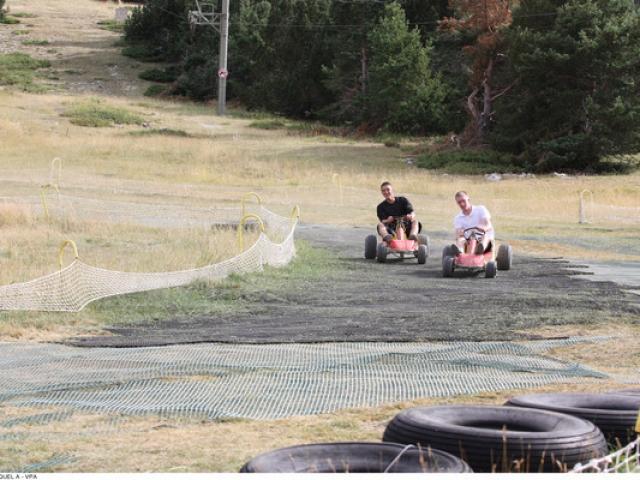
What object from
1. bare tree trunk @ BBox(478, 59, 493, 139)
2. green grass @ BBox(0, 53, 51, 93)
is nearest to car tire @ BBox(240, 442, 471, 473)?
bare tree trunk @ BBox(478, 59, 493, 139)

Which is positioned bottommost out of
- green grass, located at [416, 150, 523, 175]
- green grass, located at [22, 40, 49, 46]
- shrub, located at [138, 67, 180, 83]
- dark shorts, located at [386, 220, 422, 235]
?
green grass, located at [416, 150, 523, 175]

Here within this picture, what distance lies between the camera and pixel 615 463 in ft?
19.5

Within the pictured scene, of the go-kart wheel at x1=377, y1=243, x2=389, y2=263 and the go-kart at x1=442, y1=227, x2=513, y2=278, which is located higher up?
the go-kart at x1=442, y1=227, x2=513, y2=278

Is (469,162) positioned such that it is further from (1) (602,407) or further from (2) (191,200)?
(1) (602,407)

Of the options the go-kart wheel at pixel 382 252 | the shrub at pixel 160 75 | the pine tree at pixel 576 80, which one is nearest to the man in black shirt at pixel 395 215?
the go-kart wheel at pixel 382 252

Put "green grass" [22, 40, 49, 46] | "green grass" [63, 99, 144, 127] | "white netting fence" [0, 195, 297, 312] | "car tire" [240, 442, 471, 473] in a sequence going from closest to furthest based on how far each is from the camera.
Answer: "car tire" [240, 442, 471, 473]
"white netting fence" [0, 195, 297, 312]
"green grass" [63, 99, 144, 127]
"green grass" [22, 40, 49, 46]

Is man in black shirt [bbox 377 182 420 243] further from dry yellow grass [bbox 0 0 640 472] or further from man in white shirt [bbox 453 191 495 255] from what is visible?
dry yellow grass [bbox 0 0 640 472]

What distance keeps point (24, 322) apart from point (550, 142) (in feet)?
121

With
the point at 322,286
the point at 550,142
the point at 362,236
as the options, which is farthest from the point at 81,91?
the point at 322,286

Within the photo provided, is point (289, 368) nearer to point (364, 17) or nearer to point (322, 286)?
point (322, 286)

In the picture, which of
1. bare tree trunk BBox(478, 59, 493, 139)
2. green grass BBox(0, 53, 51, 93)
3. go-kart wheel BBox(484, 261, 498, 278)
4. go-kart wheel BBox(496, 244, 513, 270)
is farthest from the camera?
green grass BBox(0, 53, 51, 93)

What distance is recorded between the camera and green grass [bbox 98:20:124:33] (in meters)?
94.6

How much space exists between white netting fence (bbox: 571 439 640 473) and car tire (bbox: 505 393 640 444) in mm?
404

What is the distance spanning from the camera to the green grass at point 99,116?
55.9m
